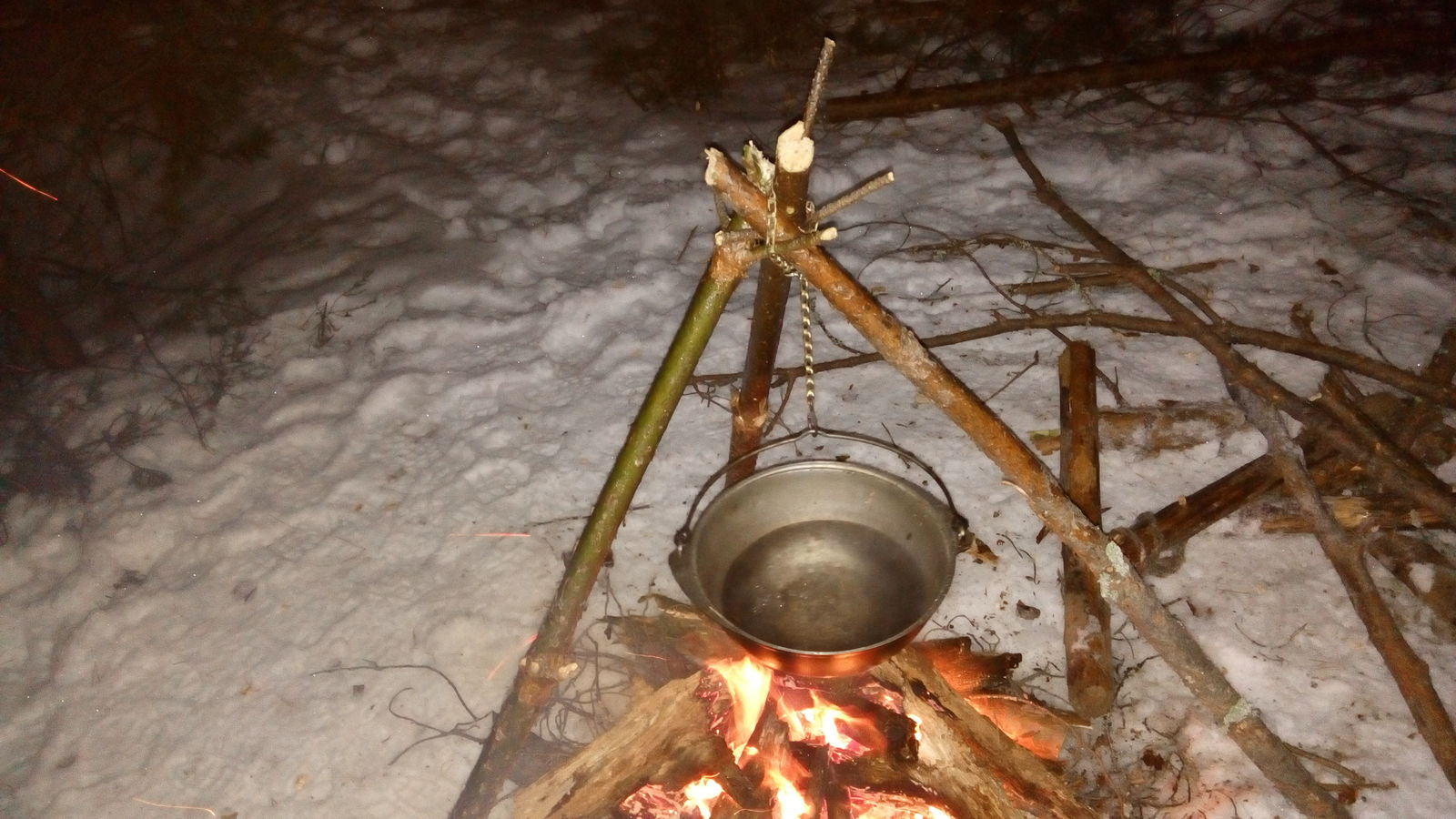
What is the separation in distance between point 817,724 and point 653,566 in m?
1.09

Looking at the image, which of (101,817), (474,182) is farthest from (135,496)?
(474,182)

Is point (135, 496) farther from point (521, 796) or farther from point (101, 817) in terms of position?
point (521, 796)

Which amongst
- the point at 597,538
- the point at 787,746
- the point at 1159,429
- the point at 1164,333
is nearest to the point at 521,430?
the point at 597,538

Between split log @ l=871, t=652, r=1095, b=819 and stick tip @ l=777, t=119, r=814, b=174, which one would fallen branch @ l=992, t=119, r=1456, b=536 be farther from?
stick tip @ l=777, t=119, r=814, b=174

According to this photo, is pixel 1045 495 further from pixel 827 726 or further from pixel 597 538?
pixel 597 538

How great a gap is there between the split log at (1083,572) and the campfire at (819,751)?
0.55 feet

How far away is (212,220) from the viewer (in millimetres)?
5547

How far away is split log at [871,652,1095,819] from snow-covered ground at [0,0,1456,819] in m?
0.40

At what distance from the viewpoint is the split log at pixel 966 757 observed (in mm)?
2447

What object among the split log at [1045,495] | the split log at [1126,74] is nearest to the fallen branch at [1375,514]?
the split log at [1045,495]

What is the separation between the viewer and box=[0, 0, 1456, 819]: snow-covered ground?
3088mm

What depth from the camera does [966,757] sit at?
2.50 m

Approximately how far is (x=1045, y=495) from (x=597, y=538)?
135cm

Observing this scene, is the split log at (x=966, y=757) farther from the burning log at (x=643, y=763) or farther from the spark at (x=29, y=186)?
the spark at (x=29, y=186)
